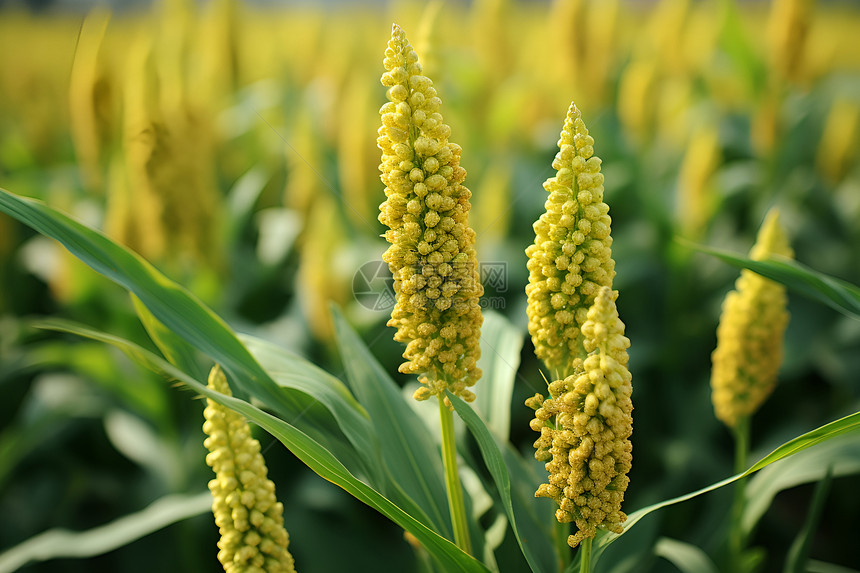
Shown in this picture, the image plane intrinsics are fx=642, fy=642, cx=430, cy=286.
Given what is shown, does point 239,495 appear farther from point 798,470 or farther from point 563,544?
point 798,470

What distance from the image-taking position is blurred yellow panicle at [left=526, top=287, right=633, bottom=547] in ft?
2.47

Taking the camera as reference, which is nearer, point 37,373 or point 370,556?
point 370,556

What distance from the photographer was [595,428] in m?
0.76

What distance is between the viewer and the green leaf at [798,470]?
1.37 meters

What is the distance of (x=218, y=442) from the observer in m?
0.88

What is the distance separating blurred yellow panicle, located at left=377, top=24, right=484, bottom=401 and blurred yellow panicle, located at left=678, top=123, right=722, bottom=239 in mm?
1958

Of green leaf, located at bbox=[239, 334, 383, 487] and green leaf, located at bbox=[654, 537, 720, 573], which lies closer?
green leaf, located at bbox=[239, 334, 383, 487]

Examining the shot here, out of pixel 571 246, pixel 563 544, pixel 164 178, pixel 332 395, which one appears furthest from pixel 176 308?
pixel 164 178

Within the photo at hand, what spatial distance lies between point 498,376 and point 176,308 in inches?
23.8

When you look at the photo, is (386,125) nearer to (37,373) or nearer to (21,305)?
(37,373)

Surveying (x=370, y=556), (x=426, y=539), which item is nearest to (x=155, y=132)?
(x=370, y=556)

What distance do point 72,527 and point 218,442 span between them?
192cm

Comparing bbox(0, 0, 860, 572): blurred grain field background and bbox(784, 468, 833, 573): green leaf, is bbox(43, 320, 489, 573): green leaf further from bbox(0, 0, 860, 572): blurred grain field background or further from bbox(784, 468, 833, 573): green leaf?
bbox(784, 468, 833, 573): green leaf

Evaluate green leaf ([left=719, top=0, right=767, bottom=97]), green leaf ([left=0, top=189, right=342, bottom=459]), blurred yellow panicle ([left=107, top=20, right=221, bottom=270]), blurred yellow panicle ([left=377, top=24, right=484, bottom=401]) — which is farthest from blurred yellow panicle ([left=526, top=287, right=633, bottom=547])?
green leaf ([left=719, top=0, right=767, bottom=97])
